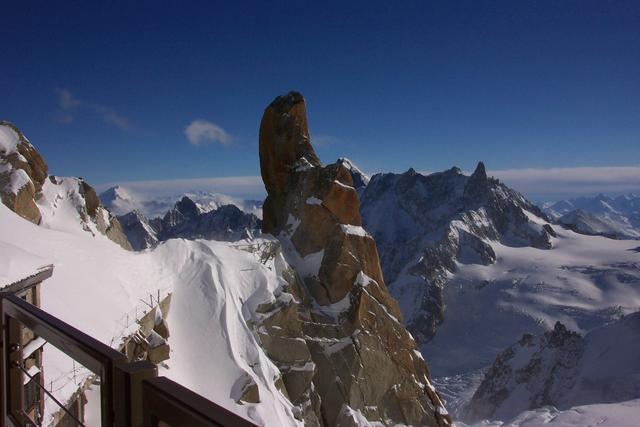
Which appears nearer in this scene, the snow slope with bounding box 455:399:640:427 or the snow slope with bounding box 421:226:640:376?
the snow slope with bounding box 455:399:640:427

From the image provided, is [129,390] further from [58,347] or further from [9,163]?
[9,163]

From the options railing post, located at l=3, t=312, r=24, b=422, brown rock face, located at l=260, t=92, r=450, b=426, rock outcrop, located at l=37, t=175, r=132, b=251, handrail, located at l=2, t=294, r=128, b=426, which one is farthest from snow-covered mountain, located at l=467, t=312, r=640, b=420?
handrail, located at l=2, t=294, r=128, b=426

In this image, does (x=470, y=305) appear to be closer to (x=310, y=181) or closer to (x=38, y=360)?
(x=310, y=181)

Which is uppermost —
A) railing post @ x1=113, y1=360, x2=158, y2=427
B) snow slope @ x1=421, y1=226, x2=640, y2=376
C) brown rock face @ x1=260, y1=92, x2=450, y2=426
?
railing post @ x1=113, y1=360, x2=158, y2=427

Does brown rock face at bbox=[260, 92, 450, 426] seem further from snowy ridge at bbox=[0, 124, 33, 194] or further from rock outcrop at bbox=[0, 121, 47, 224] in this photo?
snowy ridge at bbox=[0, 124, 33, 194]

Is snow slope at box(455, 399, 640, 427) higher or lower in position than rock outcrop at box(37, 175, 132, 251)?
lower

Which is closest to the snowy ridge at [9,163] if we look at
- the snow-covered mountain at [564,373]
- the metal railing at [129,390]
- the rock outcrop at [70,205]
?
the rock outcrop at [70,205]

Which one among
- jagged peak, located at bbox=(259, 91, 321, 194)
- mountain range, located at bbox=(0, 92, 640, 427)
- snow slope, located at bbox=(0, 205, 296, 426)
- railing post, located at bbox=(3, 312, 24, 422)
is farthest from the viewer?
jagged peak, located at bbox=(259, 91, 321, 194)
